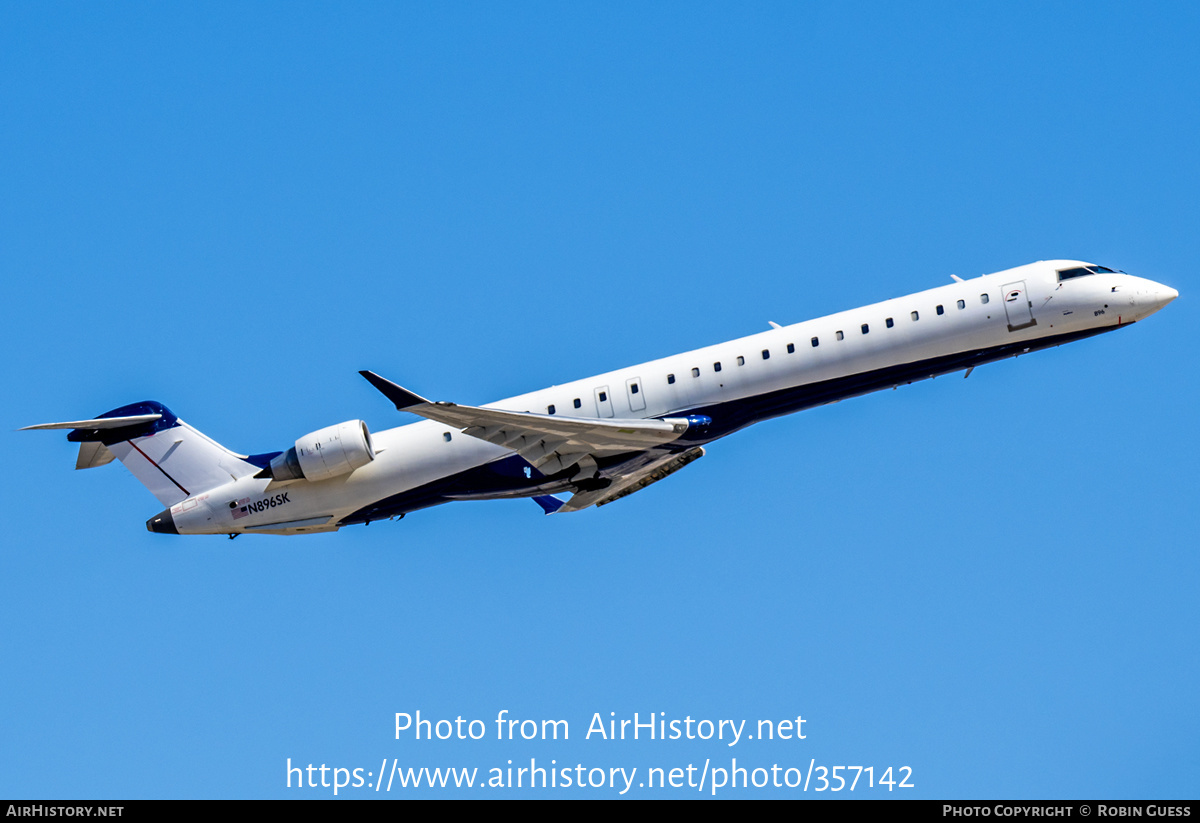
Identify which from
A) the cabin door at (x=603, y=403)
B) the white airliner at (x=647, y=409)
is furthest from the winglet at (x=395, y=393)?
the cabin door at (x=603, y=403)

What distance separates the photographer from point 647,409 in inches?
1065

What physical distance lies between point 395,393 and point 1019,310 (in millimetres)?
11886

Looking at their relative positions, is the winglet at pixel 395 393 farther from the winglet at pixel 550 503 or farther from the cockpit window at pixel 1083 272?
the cockpit window at pixel 1083 272

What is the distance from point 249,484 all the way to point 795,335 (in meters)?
11.7

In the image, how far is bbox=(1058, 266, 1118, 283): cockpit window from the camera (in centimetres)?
2638

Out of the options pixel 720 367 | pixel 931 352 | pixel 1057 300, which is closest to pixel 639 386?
pixel 720 367

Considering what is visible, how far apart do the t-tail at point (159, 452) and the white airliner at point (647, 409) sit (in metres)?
0.52

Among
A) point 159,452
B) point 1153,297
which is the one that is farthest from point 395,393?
point 1153,297

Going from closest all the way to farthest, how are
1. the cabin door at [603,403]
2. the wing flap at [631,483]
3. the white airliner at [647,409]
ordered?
1. the white airliner at [647,409]
2. the cabin door at [603,403]
3. the wing flap at [631,483]

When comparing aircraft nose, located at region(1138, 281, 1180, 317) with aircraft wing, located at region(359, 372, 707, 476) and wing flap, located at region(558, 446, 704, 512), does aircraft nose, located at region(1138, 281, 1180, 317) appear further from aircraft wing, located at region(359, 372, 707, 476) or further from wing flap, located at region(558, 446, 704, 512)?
wing flap, located at region(558, 446, 704, 512)

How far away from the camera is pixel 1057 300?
26203mm

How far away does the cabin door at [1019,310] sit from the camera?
2622cm

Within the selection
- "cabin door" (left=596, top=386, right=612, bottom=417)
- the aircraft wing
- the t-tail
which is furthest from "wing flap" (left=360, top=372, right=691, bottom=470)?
the t-tail

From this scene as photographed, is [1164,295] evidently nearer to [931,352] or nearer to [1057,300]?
[1057,300]
